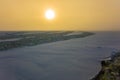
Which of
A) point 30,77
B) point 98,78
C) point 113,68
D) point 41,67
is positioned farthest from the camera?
point 41,67

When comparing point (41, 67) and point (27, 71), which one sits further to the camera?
point (41, 67)

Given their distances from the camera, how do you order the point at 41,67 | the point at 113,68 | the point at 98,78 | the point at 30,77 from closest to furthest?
the point at 98,78 → the point at 30,77 → the point at 113,68 → the point at 41,67

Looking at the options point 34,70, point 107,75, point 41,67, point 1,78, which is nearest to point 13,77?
point 1,78

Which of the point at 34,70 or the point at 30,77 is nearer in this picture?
the point at 30,77

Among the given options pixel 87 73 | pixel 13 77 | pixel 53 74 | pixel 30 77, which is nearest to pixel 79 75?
pixel 87 73

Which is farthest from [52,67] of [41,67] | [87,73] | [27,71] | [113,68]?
[113,68]

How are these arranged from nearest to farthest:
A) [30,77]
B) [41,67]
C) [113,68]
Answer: [30,77] < [113,68] < [41,67]

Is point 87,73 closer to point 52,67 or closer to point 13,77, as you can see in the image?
point 52,67

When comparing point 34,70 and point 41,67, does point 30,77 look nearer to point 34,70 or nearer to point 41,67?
point 34,70
